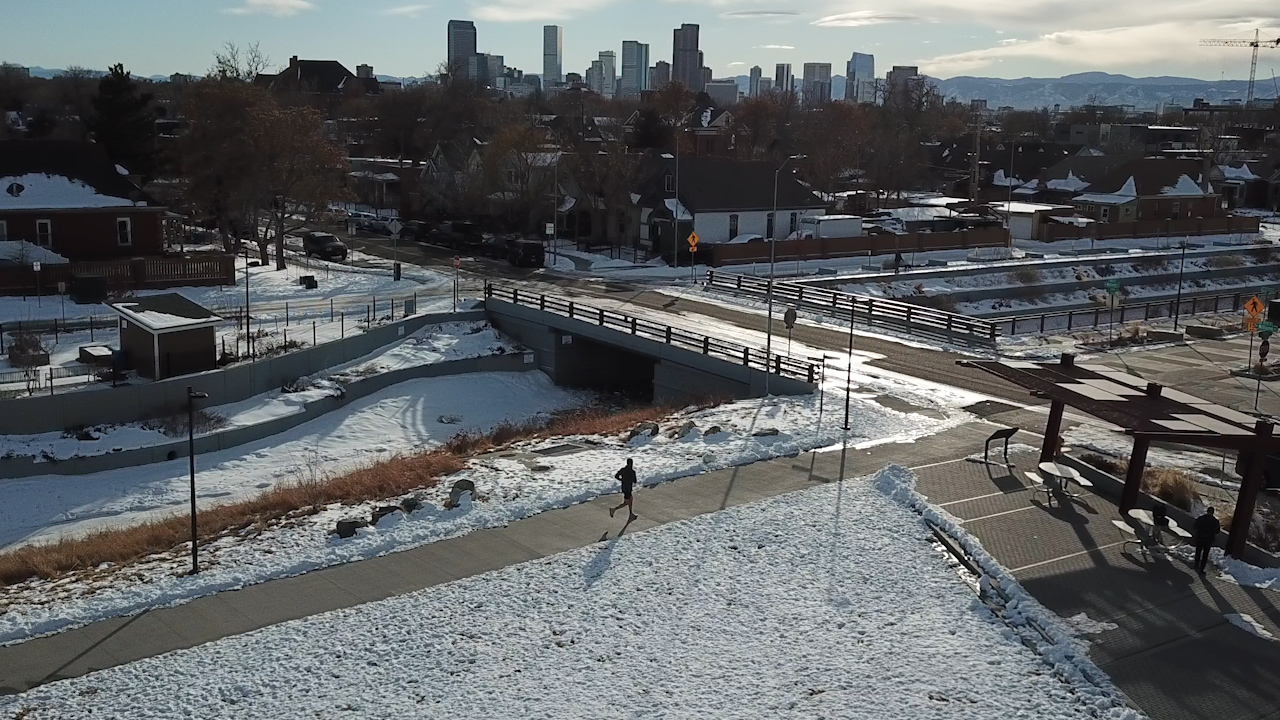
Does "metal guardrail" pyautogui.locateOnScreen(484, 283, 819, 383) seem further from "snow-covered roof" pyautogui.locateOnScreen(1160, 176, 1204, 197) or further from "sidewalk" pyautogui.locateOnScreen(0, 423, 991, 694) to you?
"snow-covered roof" pyautogui.locateOnScreen(1160, 176, 1204, 197)

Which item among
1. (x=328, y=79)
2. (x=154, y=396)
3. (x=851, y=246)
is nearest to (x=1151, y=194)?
(x=851, y=246)

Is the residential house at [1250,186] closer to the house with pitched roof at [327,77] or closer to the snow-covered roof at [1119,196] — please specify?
the snow-covered roof at [1119,196]

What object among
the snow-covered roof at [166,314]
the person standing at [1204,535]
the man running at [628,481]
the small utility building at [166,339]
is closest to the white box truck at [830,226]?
the snow-covered roof at [166,314]

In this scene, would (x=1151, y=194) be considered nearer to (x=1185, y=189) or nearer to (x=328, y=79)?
(x=1185, y=189)

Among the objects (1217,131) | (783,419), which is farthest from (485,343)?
(1217,131)

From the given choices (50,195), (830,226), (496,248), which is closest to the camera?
(50,195)

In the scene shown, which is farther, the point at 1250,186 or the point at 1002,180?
the point at 1250,186

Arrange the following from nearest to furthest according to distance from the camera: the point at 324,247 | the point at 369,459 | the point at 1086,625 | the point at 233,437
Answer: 1. the point at 1086,625
2. the point at 369,459
3. the point at 233,437
4. the point at 324,247
